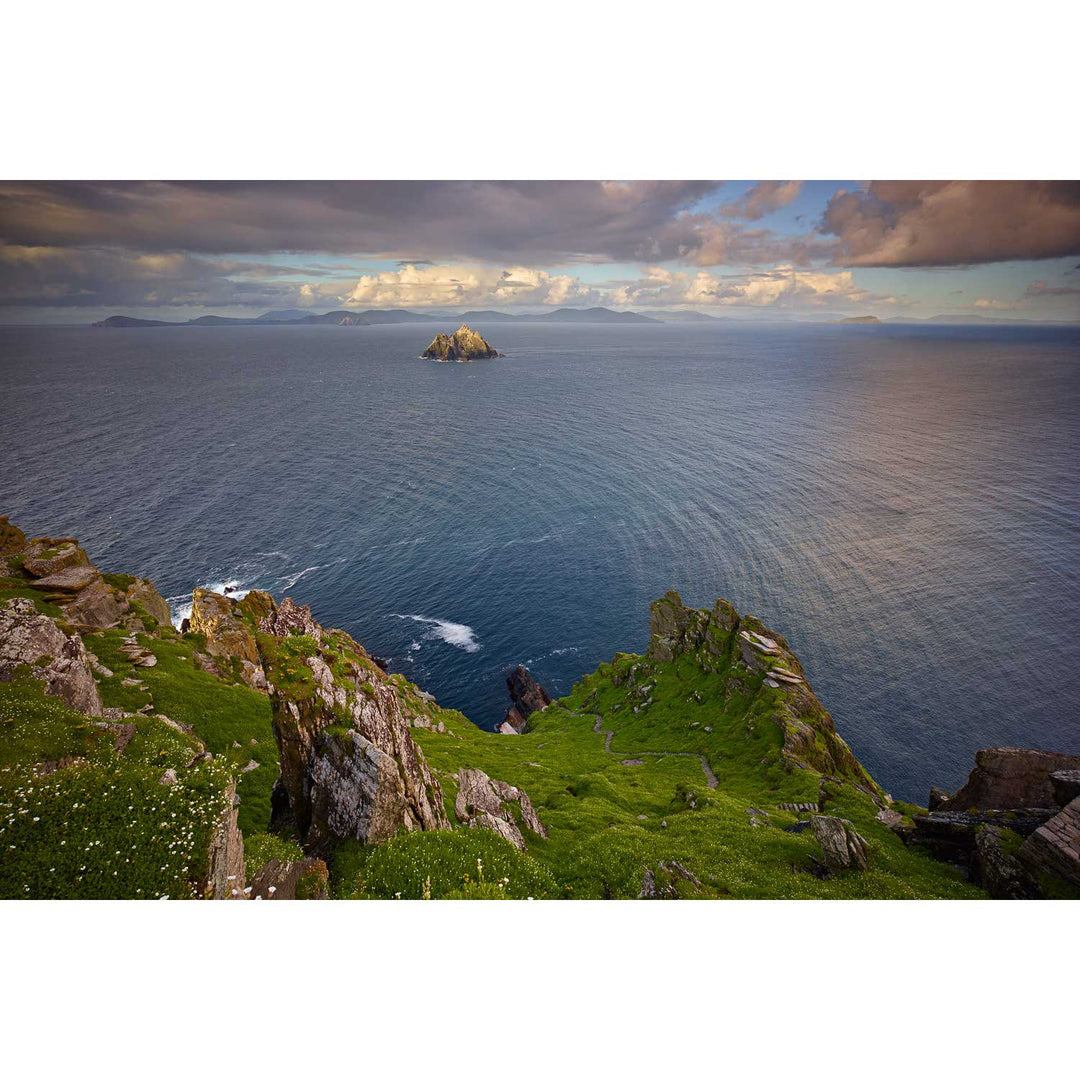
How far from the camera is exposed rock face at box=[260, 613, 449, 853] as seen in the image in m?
13.3

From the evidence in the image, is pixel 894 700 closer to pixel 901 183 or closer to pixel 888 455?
pixel 901 183

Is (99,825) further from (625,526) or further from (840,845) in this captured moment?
(625,526)

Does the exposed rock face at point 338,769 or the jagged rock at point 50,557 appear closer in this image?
the exposed rock face at point 338,769

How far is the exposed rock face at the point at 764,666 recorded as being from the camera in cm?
3322

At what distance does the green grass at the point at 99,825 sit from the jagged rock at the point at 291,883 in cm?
161

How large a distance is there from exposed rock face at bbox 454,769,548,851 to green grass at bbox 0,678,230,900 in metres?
7.91

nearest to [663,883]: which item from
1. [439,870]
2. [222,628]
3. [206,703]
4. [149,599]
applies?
[439,870]

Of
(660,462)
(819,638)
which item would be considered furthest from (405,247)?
(660,462)

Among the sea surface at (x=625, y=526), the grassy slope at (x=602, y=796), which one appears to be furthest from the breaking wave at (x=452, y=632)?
the grassy slope at (x=602, y=796)

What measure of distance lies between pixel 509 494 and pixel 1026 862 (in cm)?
8765

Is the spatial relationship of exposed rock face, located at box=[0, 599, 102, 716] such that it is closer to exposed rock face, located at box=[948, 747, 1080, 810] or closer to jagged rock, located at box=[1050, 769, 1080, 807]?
jagged rock, located at box=[1050, 769, 1080, 807]

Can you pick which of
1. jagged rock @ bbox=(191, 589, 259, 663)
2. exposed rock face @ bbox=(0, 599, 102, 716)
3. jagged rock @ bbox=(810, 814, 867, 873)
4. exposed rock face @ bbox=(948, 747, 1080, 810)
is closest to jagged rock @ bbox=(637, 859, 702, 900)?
jagged rock @ bbox=(810, 814, 867, 873)

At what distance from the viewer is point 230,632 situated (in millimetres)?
29953

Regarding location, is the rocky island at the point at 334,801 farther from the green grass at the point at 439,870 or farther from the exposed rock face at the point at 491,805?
the exposed rock face at the point at 491,805
